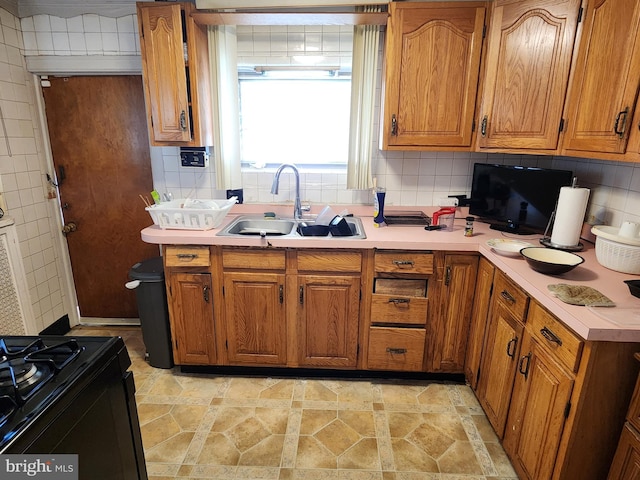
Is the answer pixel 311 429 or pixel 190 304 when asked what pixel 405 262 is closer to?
pixel 311 429

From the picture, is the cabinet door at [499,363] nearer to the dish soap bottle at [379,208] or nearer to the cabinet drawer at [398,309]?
the cabinet drawer at [398,309]

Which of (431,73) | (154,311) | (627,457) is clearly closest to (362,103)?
(431,73)

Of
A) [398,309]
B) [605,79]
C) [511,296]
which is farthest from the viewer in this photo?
[398,309]

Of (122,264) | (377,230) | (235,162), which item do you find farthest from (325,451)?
(122,264)

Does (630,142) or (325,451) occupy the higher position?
(630,142)

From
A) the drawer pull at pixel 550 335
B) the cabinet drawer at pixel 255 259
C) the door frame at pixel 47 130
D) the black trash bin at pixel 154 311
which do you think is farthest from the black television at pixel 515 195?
the door frame at pixel 47 130

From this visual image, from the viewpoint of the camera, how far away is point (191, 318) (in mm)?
2262

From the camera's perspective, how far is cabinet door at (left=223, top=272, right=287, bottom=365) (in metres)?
2.18

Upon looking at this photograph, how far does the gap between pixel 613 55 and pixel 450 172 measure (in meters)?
1.14

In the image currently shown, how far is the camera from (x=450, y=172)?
259cm

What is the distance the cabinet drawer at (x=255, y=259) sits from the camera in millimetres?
2119

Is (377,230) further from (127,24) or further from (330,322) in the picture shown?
(127,24)

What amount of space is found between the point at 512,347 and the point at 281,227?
1525 mm

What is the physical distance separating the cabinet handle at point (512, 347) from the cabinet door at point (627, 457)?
1.54ft
